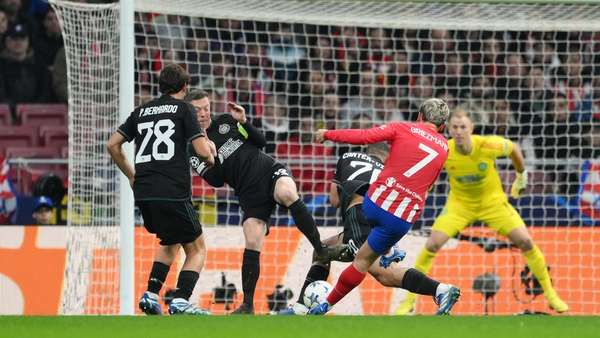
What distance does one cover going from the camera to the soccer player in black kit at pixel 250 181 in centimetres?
688

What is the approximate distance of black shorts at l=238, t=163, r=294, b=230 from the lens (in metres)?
7.07

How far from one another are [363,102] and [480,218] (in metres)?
3.21

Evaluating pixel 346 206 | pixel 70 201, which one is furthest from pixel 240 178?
pixel 70 201


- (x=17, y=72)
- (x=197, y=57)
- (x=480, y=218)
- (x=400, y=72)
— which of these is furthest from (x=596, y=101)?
(x=17, y=72)

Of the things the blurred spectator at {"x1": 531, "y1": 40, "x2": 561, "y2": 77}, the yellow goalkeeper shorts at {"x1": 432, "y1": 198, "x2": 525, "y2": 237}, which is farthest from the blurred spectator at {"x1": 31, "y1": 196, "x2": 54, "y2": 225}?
the blurred spectator at {"x1": 531, "y1": 40, "x2": 561, "y2": 77}

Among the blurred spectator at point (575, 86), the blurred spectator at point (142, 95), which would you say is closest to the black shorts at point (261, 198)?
the blurred spectator at point (142, 95)

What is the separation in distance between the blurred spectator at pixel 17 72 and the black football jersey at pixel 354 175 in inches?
244

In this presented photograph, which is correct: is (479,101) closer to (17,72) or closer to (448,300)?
(448,300)

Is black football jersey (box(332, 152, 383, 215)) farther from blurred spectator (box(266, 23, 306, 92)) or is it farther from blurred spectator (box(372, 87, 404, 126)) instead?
blurred spectator (box(266, 23, 306, 92))

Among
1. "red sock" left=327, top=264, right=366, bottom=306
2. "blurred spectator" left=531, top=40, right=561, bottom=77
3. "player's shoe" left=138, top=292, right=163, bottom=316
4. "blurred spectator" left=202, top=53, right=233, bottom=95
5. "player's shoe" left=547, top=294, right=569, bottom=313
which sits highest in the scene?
"blurred spectator" left=531, top=40, right=561, bottom=77

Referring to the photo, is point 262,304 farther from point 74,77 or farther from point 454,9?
point 454,9

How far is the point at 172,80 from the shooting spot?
6246 millimetres

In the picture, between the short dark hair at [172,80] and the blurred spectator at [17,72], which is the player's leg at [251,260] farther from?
the blurred spectator at [17,72]

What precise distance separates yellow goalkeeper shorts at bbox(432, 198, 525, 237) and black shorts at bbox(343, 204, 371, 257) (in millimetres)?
1906
